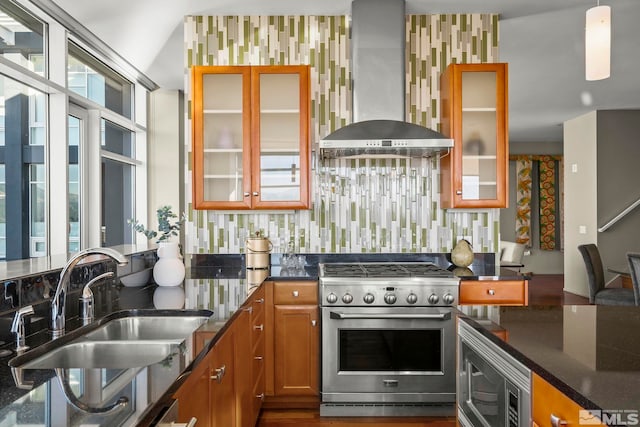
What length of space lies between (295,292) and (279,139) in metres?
1.02

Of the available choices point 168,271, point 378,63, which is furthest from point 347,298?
point 378,63

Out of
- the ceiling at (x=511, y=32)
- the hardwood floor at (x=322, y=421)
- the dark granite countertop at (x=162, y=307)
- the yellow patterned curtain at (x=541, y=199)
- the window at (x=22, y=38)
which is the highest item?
the ceiling at (x=511, y=32)

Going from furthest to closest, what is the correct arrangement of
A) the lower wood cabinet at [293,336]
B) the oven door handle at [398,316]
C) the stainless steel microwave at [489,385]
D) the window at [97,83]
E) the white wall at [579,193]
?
the white wall at [579,193] → the window at [97,83] → the lower wood cabinet at [293,336] → the oven door handle at [398,316] → the stainless steel microwave at [489,385]

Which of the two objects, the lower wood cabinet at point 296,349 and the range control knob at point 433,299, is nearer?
the range control knob at point 433,299

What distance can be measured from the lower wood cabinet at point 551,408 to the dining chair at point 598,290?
4.30 m

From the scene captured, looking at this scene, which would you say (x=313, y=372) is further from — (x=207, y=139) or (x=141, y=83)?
(x=141, y=83)

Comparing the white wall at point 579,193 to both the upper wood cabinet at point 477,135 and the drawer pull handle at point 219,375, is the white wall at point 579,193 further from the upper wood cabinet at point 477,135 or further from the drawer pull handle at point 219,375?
the drawer pull handle at point 219,375

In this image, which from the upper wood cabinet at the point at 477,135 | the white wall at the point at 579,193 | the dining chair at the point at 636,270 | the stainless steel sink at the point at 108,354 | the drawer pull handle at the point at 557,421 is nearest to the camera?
the drawer pull handle at the point at 557,421

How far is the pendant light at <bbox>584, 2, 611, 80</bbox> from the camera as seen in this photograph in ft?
6.10

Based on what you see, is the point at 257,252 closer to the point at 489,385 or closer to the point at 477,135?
the point at 477,135

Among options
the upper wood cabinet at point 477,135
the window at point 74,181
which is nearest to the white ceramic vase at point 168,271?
the upper wood cabinet at point 477,135

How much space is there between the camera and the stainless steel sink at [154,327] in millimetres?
1859

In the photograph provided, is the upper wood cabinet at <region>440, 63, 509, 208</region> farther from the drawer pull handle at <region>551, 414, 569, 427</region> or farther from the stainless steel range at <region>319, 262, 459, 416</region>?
the drawer pull handle at <region>551, 414, 569, 427</region>

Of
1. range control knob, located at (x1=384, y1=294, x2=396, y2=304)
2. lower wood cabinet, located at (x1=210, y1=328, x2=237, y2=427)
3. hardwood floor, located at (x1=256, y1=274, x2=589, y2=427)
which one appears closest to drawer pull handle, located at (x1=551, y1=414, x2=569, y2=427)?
lower wood cabinet, located at (x1=210, y1=328, x2=237, y2=427)
